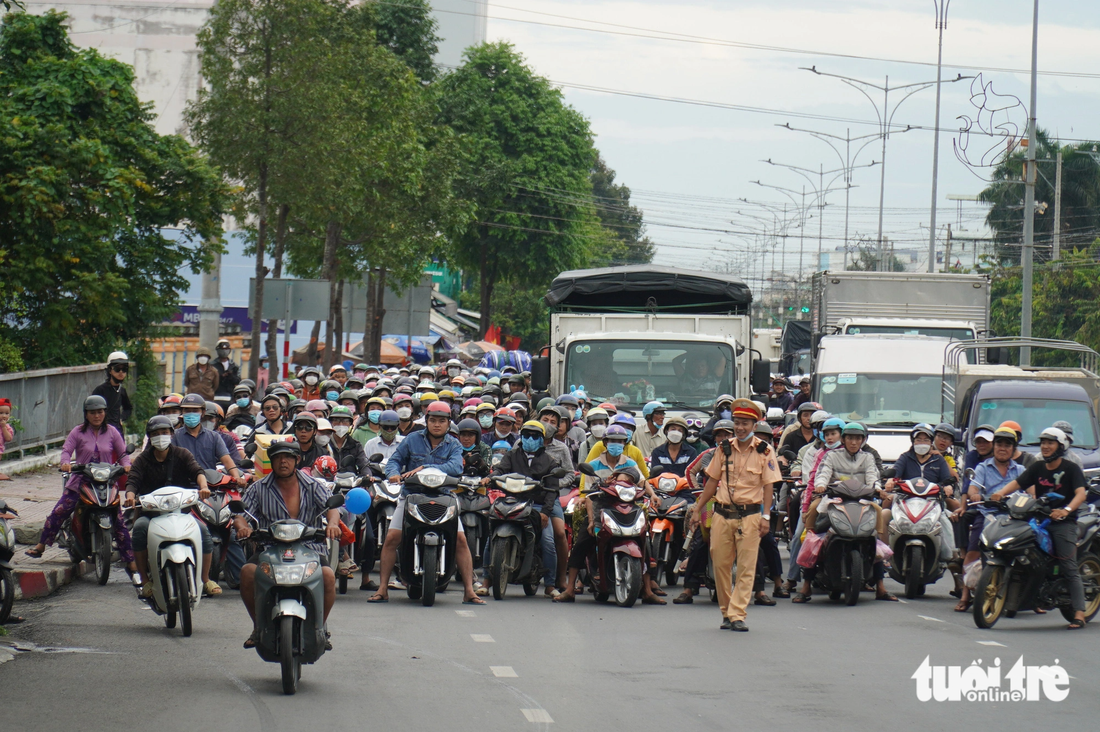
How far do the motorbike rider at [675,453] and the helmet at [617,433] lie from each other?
2.88 feet

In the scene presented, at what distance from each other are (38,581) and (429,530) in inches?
138

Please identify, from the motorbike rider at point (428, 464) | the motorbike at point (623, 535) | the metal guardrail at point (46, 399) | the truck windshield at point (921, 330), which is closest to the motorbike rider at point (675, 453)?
the motorbike at point (623, 535)

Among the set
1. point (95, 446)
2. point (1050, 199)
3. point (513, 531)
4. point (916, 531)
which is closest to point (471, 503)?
point (513, 531)

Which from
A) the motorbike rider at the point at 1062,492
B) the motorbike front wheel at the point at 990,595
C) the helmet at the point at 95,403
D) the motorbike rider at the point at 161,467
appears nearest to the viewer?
the motorbike rider at the point at 161,467

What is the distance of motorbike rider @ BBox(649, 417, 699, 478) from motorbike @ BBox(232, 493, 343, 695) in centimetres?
569

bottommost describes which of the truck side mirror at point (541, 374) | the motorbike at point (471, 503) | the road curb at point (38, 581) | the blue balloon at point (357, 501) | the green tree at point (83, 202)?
the road curb at point (38, 581)

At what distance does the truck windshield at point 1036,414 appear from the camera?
1680 centimetres

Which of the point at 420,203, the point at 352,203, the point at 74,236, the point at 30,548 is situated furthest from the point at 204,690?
the point at 420,203

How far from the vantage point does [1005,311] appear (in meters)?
57.0

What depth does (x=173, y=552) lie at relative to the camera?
964 centimetres

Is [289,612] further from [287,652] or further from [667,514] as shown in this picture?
[667,514]

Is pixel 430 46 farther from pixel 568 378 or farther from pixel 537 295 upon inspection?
pixel 568 378

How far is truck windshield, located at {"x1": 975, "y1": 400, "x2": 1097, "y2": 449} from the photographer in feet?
55.1

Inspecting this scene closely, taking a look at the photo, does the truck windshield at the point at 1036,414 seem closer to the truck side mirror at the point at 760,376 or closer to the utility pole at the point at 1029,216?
the truck side mirror at the point at 760,376
